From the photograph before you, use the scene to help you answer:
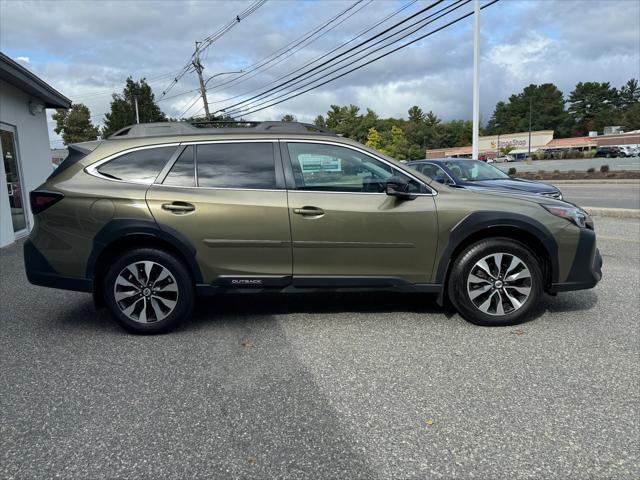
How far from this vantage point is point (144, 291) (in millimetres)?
4223

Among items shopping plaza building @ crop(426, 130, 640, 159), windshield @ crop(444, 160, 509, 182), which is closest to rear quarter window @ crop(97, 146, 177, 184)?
windshield @ crop(444, 160, 509, 182)

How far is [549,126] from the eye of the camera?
4902 inches

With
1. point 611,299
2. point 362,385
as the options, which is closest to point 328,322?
point 362,385

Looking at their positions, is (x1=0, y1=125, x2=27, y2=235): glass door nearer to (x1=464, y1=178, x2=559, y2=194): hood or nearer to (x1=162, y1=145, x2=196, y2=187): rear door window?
(x1=162, y1=145, x2=196, y2=187): rear door window

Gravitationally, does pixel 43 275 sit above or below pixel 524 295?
above

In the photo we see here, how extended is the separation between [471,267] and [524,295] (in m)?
0.55

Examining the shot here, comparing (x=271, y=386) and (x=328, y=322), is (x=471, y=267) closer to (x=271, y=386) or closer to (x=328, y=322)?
(x=328, y=322)

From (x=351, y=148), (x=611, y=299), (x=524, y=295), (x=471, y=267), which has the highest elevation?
(x=351, y=148)

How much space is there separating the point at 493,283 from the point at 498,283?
4 cm

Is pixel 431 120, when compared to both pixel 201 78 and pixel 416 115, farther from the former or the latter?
pixel 201 78

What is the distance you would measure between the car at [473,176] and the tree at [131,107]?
4491 cm

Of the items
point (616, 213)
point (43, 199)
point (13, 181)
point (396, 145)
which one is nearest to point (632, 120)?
point (396, 145)

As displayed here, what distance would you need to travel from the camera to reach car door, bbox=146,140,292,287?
Answer: 13.7ft

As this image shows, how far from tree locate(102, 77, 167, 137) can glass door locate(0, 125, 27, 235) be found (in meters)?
41.3
